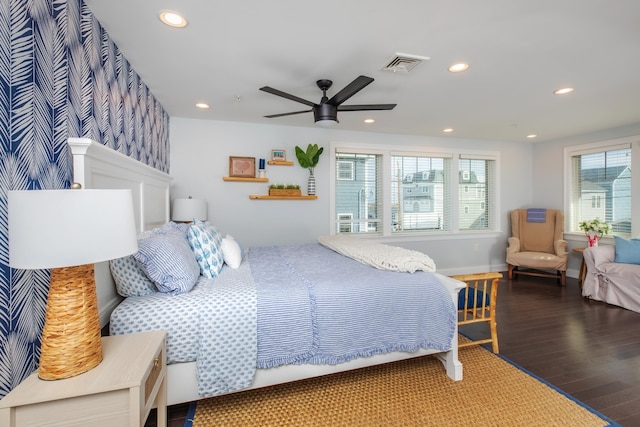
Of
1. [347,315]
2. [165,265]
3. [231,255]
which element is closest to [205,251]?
[231,255]

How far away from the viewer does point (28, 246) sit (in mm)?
947

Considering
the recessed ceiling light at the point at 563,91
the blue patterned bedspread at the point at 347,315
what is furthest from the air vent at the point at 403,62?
the recessed ceiling light at the point at 563,91

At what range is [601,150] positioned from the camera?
15.0 feet

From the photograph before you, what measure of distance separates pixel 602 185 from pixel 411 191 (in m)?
2.86

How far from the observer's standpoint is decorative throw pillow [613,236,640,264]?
11.8 ft

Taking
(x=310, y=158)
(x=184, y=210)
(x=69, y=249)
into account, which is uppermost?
(x=310, y=158)

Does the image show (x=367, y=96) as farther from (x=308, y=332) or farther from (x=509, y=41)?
(x=308, y=332)

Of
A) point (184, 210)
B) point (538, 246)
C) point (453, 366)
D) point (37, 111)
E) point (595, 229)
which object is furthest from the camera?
point (538, 246)

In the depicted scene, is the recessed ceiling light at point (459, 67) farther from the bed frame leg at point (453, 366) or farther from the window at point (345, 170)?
the window at point (345, 170)

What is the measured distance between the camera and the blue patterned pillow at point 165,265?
1734 mm

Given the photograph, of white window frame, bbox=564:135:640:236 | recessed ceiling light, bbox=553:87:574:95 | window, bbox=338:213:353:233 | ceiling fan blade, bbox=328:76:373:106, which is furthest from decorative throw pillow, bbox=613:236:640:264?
ceiling fan blade, bbox=328:76:373:106

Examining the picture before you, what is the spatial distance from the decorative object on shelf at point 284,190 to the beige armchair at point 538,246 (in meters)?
3.61

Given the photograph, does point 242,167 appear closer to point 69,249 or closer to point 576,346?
point 69,249

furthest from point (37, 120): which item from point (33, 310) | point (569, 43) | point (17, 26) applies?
point (569, 43)
